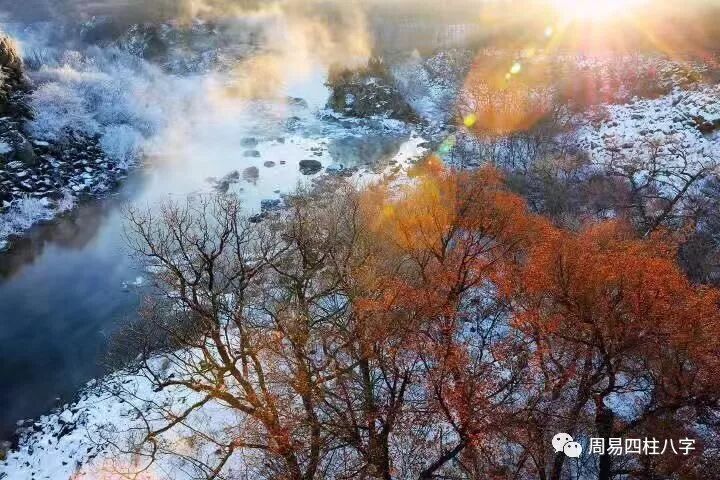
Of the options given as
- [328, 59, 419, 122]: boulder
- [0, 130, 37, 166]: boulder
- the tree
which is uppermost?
[328, 59, 419, 122]: boulder

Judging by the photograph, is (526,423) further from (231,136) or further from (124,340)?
(231,136)

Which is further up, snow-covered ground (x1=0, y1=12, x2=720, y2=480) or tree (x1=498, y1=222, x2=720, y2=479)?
snow-covered ground (x1=0, y1=12, x2=720, y2=480)

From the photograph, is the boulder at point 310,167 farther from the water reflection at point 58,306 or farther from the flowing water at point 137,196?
the water reflection at point 58,306

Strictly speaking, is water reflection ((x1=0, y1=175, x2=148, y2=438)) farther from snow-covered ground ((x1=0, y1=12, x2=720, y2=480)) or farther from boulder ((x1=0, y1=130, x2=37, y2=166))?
boulder ((x1=0, y1=130, x2=37, y2=166))

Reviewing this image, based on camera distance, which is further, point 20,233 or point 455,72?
point 455,72

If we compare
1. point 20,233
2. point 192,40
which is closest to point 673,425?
point 20,233

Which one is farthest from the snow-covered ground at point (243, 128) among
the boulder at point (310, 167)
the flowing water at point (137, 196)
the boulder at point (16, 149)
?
the boulder at point (16, 149)

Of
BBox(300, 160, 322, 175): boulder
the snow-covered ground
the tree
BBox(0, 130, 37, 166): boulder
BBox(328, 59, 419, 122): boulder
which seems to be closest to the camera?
the tree

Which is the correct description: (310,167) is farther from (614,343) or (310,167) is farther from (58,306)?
(614,343)

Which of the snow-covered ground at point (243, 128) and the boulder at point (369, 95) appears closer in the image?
the snow-covered ground at point (243, 128)

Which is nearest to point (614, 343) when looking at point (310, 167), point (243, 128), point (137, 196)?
point (310, 167)

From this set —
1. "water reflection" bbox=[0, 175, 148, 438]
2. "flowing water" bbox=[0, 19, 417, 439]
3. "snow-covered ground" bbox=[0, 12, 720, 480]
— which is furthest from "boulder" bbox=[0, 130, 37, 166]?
"water reflection" bbox=[0, 175, 148, 438]
